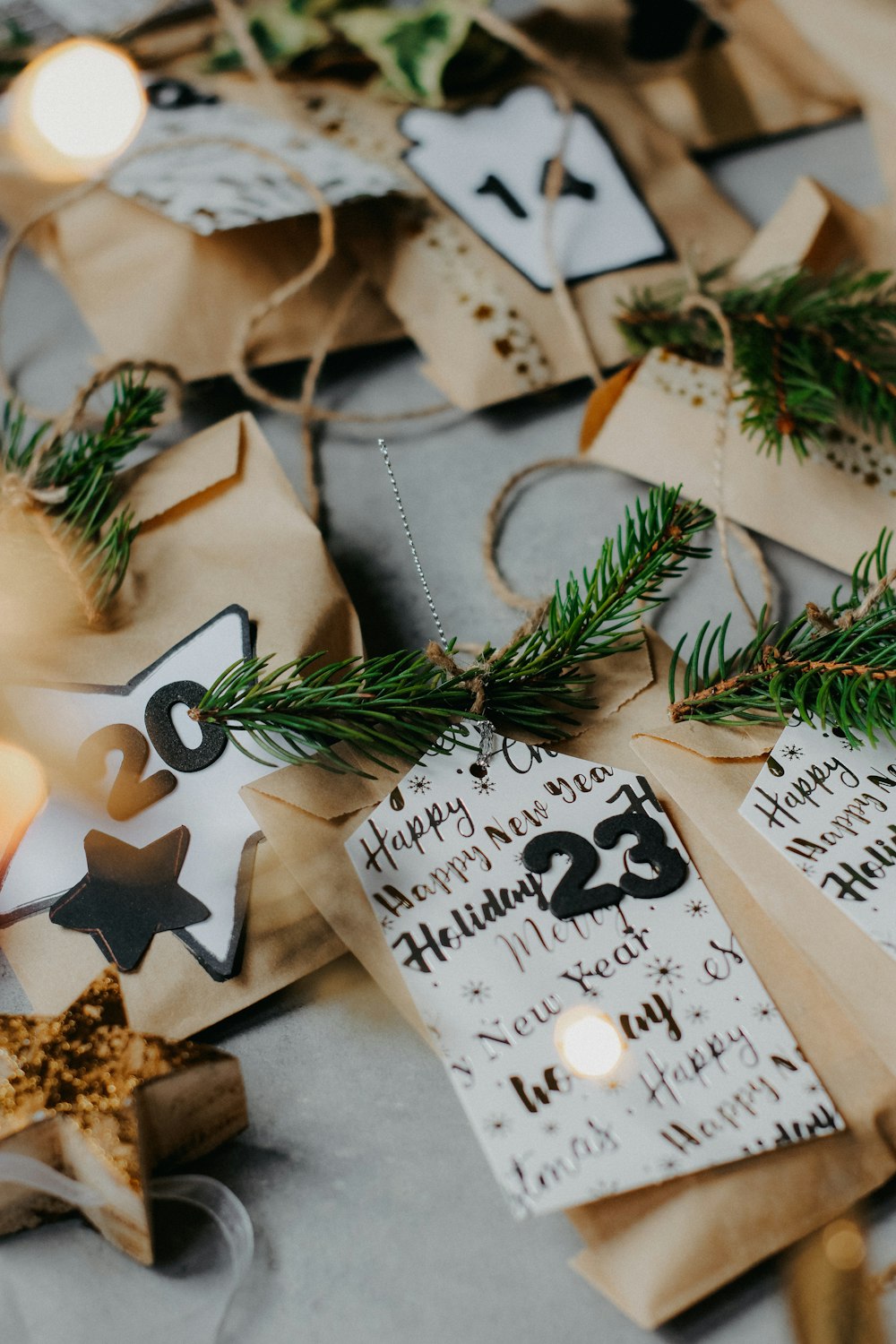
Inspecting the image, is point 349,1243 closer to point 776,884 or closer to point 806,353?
point 776,884

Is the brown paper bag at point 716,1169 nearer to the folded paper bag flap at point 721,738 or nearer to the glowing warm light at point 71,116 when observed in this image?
the folded paper bag flap at point 721,738

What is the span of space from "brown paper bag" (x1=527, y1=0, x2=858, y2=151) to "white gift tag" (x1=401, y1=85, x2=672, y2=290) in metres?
0.11

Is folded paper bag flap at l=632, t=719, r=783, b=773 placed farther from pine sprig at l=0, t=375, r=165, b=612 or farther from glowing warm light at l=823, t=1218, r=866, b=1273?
pine sprig at l=0, t=375, r=165, b=612

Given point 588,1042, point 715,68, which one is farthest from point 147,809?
point 715,68

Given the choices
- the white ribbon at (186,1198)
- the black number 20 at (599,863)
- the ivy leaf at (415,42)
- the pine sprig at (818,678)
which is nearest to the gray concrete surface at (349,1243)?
the white ribbon at (186,1198)

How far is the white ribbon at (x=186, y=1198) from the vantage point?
0.46 metres

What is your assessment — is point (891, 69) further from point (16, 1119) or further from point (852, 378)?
point (16, 1119)

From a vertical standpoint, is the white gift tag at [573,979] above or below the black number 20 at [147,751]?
below

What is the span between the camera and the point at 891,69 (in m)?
0.79

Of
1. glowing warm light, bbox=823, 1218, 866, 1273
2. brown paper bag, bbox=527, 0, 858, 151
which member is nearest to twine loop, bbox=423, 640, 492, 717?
glowing warm light, bbox=823, 1218, 866, 1273

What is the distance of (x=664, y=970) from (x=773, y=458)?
0.38 meters

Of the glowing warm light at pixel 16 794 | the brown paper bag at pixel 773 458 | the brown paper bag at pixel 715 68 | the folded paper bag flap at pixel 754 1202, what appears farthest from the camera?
the brown paper bag at pixel 715 68

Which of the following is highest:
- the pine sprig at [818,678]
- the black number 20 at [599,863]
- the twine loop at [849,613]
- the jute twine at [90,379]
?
the jute twine at [90,379]

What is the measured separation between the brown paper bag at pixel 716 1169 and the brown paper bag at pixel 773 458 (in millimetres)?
236
